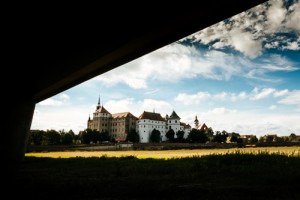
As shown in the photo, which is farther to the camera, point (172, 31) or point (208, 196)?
point (172, 31)

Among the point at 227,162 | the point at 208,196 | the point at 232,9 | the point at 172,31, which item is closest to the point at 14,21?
the point at 172,31

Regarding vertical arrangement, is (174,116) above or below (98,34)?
above

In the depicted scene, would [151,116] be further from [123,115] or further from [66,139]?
[66,139]

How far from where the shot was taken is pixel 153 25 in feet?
26.0

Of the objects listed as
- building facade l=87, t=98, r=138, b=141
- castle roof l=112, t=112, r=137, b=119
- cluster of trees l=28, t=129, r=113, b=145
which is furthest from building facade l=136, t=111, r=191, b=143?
cluster of trees l=28, t=129, r=113, b=145

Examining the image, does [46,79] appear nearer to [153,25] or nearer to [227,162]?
[153,25]

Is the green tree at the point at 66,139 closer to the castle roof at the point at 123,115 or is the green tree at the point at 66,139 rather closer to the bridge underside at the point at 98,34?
the castle roof at the point at 123,115

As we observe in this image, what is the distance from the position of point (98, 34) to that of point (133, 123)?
131 metres

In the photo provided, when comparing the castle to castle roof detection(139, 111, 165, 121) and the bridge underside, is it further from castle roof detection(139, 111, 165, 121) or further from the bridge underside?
the bridge underside

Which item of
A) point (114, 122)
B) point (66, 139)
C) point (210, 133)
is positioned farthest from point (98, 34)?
point (210, 133)

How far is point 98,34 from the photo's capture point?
8.94m

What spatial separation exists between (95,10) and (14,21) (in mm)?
2646

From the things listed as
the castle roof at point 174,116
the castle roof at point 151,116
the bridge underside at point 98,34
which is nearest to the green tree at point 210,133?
the castle roof at point 174,116

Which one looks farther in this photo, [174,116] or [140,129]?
[174,116]
